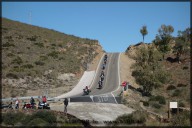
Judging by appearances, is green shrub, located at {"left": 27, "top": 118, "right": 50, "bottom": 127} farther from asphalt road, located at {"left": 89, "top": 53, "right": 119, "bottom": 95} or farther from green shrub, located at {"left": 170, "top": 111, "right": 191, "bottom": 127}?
asphalt road, located at {"left": 89, "top": 53, "right": 119, "bottom": 95}

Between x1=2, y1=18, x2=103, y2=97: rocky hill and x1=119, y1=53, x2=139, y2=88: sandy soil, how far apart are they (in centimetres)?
793

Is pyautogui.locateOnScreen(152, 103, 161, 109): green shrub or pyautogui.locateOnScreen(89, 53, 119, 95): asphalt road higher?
pyautogui.locateOnScreen(89, 53, 119, 95): asphalt road

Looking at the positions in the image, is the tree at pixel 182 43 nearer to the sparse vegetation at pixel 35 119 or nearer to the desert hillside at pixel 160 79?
the desert hillside at pixel 160 79

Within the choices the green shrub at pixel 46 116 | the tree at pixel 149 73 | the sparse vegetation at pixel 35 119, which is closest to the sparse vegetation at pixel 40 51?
the tree at pixel 149 73

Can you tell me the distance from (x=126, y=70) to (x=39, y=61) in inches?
783

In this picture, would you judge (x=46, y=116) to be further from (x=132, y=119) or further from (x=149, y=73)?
(x=149, y=73)

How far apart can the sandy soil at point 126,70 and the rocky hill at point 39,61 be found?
312 inches

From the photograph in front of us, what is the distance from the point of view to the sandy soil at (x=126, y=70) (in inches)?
2488

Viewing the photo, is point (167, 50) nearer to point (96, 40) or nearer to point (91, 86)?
point (96, 40)

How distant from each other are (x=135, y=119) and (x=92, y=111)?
613 cm

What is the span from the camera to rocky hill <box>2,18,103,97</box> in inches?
2117

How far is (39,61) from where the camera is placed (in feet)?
227

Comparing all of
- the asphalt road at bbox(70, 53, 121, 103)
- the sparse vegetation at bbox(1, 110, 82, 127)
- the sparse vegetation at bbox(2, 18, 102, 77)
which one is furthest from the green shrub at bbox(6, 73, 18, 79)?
the sparse vegetation at bbox(1, 110, 82, 127)

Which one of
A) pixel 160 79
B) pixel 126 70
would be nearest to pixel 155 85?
pixel 160 79
